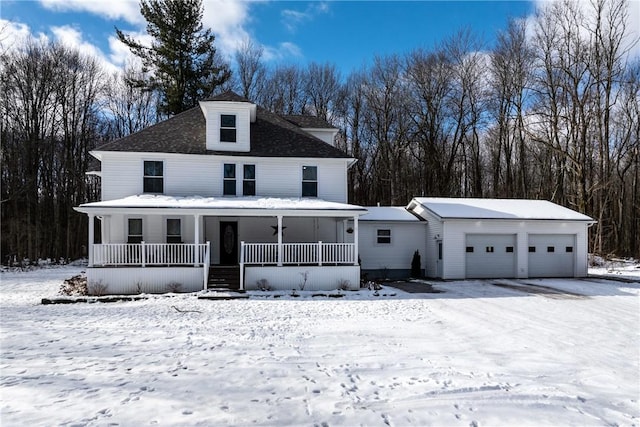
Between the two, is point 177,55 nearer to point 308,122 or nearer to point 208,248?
point 308,122

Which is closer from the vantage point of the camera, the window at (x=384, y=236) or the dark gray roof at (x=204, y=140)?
the dark gray roof at (x=204, y=140)

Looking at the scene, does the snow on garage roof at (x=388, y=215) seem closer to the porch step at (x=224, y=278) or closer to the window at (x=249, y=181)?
the window at (x=249, y=181)

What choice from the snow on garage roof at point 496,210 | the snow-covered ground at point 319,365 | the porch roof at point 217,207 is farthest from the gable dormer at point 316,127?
the snow-covered ground at point 319,365

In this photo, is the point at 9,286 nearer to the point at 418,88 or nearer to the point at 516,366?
the point at 516,366

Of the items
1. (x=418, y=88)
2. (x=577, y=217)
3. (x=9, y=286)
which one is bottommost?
(x=9, y=286)

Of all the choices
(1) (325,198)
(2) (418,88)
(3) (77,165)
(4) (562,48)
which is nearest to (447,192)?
(2) (418,88)

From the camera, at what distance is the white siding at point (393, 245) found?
18.5 metres

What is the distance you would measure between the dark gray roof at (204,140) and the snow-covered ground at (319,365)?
713 centimetres

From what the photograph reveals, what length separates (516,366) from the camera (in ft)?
20.6

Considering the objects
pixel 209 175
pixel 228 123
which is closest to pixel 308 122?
pixel 228 123

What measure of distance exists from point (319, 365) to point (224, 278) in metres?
9.15

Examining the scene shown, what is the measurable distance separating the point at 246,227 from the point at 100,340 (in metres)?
9.71

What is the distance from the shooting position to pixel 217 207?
45.3 feet

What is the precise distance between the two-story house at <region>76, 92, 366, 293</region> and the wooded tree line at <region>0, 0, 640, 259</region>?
14.2m
